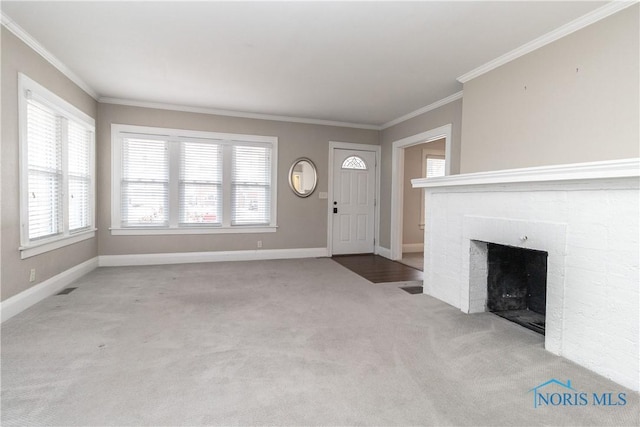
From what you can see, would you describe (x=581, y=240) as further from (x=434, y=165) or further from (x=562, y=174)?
(x=434, y=165)

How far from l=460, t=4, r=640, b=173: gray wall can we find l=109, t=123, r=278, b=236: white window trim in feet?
11.1

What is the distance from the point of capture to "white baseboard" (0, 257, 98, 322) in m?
2.84

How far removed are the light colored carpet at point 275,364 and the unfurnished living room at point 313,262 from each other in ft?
0.06

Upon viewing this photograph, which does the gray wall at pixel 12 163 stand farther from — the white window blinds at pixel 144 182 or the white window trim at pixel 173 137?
the white window blinds at pixel 144 182

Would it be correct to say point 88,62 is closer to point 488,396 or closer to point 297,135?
point 297,135

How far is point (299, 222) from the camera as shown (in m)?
6.09

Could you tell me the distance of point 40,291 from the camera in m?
3.35

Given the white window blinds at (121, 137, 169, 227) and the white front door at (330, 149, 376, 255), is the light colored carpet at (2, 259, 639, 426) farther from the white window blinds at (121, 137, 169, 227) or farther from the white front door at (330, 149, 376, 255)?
the white front door at (330, 149, 376, 255)

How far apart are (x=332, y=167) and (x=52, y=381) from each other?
510 centimetres

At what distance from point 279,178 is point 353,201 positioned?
1.60 m

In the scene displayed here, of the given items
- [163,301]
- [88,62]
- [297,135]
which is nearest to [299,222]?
[297,135]

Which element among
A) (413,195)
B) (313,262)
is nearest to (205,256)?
(313,262)

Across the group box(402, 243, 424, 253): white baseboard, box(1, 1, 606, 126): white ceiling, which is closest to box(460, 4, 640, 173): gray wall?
box(1, 1, 606, 126): white ceiling

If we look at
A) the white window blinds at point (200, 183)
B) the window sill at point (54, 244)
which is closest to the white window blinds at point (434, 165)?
the white window blinds at point (200, 183)
